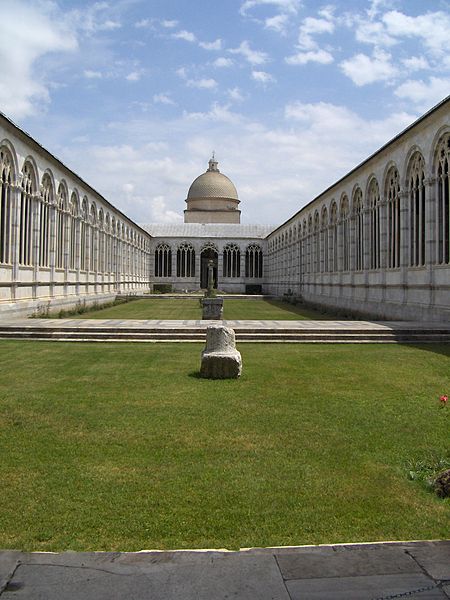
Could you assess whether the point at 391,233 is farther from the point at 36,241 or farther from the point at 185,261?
the point at 185,261

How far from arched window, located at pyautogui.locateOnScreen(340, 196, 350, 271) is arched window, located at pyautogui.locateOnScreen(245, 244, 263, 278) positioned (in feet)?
116

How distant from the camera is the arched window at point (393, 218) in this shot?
24.9 m

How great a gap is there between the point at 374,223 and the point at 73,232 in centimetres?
1754

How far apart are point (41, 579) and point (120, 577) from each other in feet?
1.66

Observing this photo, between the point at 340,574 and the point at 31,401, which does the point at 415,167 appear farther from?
the point at 340,574

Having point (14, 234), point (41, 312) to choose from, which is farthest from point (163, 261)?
point (14, 234)

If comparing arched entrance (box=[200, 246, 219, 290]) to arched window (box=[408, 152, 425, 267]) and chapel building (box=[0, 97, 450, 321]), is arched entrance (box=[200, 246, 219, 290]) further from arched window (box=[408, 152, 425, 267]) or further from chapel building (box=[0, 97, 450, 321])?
arched window (box=[408, 152, 425, 267])

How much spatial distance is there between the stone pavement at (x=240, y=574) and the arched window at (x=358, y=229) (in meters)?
27.1

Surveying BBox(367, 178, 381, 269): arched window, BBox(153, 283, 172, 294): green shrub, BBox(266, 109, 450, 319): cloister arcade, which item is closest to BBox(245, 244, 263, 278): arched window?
BBox(153, 283, 172, 294): green shrub

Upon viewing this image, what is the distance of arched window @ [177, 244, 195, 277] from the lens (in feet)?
227

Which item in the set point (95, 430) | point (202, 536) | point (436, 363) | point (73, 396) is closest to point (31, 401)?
point (73, 396)

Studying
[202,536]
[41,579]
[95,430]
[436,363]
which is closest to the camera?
[41,579]

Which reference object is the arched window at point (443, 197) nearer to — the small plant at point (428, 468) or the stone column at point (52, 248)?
the small plant at point (428, 468)

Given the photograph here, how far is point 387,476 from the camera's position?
5582mm
